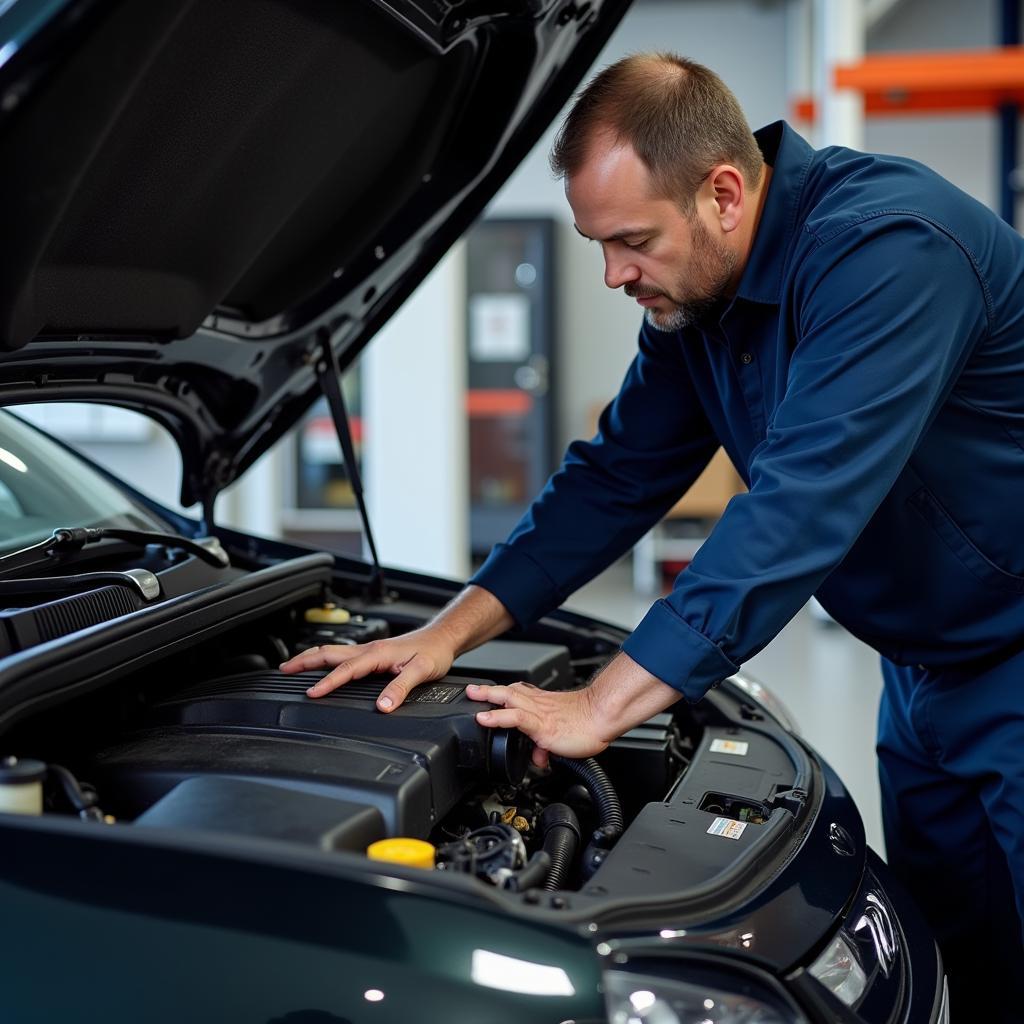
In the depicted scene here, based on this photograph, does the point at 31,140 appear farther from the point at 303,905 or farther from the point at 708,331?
the point at 708,331

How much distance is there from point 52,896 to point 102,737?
1.39 feet

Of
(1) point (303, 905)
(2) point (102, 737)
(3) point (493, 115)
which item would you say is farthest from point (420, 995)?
(3) point (493, 115)

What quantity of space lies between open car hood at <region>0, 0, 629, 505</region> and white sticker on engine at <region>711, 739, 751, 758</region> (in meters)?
0.91

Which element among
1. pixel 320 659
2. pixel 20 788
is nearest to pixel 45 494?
pixel 320 659

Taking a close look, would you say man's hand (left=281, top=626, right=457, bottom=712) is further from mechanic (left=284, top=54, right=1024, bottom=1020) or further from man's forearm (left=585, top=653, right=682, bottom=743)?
man's forearm (left=585, top=653, right=682, bottom=743)

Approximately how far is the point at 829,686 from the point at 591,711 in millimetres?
3189

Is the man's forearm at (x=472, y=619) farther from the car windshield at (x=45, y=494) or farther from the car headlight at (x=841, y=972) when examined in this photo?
the car headlight at (x=841, y=972)

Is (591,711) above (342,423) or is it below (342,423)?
below

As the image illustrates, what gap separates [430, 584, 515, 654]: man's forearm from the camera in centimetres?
163

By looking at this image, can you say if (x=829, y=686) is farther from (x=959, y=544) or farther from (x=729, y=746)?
(x=959, y=544)

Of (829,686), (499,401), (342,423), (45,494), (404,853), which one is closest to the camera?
(404,853)

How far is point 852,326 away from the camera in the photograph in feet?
4.21

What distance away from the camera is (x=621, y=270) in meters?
1.45

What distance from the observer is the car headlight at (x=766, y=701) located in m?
1.74
